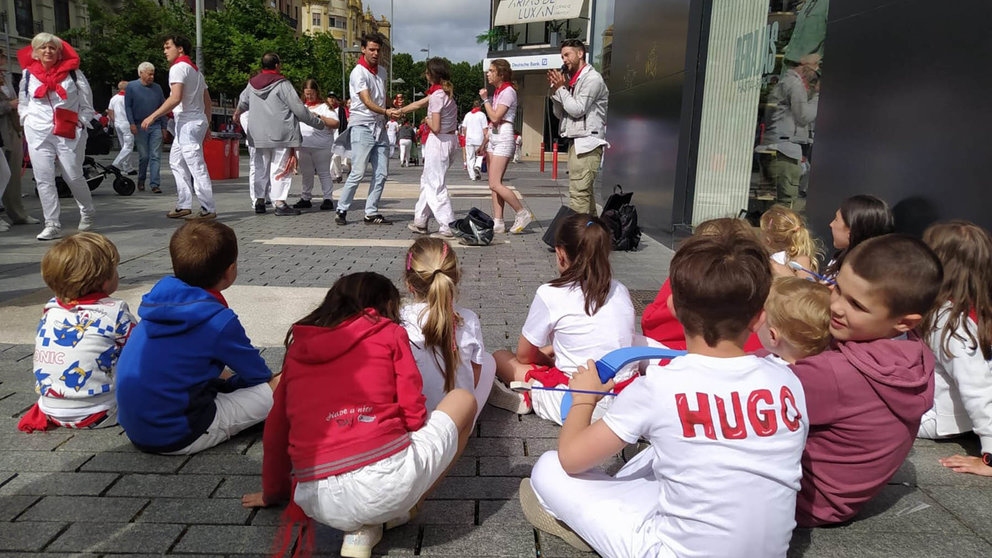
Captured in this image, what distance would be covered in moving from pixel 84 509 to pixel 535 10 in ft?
116

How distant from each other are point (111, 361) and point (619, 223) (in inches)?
231

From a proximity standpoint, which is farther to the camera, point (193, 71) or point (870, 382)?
point (193, 71)

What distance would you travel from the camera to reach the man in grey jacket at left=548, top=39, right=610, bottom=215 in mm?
7934

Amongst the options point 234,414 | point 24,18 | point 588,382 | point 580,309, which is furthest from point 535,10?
point 588,382

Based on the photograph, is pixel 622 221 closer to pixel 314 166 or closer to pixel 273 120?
pixel 273 120

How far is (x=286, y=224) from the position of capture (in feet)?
32.6

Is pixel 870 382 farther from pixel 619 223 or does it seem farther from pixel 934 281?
pixel 619 223

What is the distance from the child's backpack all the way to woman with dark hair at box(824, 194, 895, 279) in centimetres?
397

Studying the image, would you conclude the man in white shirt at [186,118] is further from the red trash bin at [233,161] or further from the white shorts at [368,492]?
the white shorts at [368,492]

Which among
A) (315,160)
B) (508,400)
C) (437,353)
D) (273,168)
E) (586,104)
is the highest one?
(586,104)

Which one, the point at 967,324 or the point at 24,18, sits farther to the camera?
the point at 24,18

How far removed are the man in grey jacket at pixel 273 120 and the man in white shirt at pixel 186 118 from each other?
→ 2.34 ft

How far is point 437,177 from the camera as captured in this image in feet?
28.8

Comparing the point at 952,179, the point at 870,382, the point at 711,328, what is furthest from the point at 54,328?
the point at 952,179
